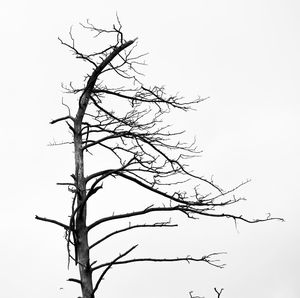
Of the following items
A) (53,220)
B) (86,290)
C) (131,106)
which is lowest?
(86,290)

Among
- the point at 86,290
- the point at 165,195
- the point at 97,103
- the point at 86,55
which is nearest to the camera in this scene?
the point at 86,290

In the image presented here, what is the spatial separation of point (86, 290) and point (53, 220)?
3.23ft

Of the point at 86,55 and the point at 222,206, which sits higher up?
the point at 86,55

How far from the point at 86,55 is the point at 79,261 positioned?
3.15 m

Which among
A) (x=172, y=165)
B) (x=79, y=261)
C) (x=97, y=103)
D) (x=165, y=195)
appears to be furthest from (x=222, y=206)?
(x=97, y=103)

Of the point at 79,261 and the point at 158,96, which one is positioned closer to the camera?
the point at 79,261

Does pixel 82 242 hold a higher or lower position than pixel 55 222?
lower

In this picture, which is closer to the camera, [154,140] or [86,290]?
[86,290]

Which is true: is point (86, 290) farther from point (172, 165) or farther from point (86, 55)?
point (86, 55)

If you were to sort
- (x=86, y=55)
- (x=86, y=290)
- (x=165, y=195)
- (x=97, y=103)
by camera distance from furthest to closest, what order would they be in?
1. (x=97, y=103)
2. (x=86, y=55)
3. (x=165, y=195)
4. (x=86, y=290)

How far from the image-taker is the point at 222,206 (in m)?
8.29

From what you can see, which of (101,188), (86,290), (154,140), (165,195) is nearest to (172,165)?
(154,140)

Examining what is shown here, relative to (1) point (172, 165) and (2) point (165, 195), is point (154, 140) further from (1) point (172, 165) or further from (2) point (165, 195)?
(2) point (165, 195)

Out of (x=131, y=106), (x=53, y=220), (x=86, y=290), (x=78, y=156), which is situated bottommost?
(x=86, y=290)
